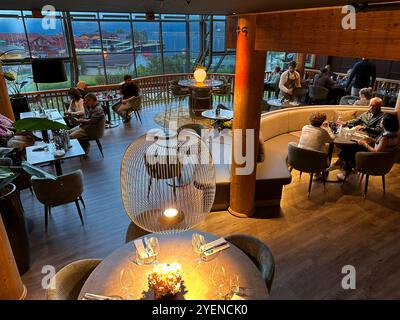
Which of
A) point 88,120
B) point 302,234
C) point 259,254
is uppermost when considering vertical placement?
point 88,120

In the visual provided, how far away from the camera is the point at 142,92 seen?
862cm

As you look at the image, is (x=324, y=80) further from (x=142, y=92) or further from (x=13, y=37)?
(x=13, y=37)

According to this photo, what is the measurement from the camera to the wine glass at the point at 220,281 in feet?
6.11

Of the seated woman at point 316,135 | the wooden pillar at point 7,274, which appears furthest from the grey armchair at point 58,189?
the seated woman at point 316,135

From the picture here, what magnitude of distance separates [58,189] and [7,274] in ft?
3.50

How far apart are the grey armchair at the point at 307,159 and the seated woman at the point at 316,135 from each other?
0.50 ft

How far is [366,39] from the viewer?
1.87 meters

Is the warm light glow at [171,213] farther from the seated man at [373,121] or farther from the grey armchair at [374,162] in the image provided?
the seated man at [373,121]

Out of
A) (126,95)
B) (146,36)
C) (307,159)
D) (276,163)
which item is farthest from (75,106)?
(146,36)

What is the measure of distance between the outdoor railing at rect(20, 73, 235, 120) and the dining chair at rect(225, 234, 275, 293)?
5.61 m

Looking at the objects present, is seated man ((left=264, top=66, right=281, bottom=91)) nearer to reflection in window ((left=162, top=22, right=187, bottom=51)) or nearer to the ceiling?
reflection in window ((left=162, top=22, right=187, bottom=51))

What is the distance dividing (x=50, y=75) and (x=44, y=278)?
3.20 m

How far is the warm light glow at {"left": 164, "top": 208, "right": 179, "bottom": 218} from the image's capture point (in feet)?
6.20

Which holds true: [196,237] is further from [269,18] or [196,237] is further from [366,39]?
[269,18]
